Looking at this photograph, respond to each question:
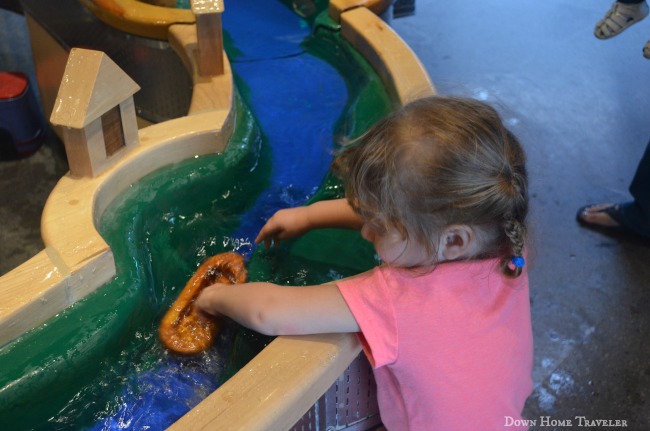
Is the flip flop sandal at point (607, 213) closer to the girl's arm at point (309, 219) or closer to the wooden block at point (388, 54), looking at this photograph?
the wooden block at point (388, 54)

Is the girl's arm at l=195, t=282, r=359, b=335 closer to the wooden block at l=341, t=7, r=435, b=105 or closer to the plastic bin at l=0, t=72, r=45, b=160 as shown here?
the wooden block at l=341, t=7, r=435, b=105

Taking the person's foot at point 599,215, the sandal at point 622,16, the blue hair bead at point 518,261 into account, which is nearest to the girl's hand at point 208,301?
the blue hair bead at point 518,261

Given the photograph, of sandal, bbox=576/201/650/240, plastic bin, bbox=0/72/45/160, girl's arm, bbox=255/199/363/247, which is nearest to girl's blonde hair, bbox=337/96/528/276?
girl's arm, bbox=255/199/363/247

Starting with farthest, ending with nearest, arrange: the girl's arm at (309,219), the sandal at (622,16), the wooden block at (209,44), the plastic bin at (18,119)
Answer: the plastic bin at (18,119) → the sandal at (622,16) → the wooden block at (209,44) → the girl's arm at (309,219)

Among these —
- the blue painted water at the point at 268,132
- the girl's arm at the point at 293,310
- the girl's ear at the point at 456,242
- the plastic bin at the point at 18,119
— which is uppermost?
the girl's ear at the point at 456,242

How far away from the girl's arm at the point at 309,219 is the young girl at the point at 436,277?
22cm

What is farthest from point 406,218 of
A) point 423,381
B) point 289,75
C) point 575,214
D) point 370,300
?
point 575,214

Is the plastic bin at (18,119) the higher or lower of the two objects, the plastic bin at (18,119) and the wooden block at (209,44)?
the lower

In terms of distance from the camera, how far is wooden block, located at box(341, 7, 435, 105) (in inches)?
55.7

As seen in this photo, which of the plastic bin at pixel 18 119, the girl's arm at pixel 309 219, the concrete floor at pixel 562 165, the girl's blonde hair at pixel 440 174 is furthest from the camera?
the plastic bin at pixel 18 119

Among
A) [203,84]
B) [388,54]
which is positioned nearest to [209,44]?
[203,84]

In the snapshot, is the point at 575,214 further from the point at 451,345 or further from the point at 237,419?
the point at 237,419

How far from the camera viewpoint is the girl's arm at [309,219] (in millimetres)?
1222

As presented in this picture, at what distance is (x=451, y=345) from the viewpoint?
93 cm
